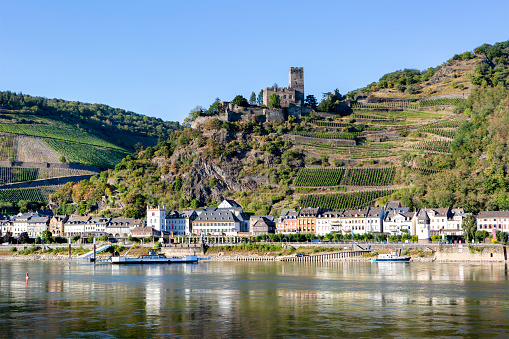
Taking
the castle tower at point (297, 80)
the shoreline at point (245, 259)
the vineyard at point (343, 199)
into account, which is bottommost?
the shoreline at point (245, 259)

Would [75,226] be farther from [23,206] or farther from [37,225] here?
[23,206]

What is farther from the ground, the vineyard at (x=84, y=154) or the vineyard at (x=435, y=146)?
the vineyard at (x=84, y=154)

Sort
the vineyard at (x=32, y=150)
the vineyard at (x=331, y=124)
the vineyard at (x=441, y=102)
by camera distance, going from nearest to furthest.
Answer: the vineyard at (x=331, y=124) < the vineyard at (x=441, y=102) < the vineyard at (x=32, y=150)

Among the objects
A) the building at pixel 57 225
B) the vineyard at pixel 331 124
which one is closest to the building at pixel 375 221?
the vineyard at pixel 331 124

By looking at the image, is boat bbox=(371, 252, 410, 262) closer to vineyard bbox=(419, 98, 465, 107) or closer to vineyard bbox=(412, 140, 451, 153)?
vineyard bbox=(412, 140, 451, 153)

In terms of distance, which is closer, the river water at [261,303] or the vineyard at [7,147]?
the river water at [261,303]

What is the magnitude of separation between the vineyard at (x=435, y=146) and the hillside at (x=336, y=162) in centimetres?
15

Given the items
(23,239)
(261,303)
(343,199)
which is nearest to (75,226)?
(23,239)

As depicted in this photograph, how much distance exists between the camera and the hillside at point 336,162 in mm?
92938

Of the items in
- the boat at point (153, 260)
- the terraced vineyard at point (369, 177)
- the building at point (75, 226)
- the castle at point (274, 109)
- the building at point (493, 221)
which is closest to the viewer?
the boat at point (153, 260)

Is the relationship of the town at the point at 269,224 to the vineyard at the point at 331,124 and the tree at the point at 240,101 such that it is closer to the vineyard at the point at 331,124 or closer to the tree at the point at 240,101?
the vineyard at the point at 331,124

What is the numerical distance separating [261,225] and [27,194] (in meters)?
56.4

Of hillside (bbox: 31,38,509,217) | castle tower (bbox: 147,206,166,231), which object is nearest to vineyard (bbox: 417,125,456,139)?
hillside (bbox: 31,38,509,217)

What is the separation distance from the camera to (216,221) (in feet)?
310
